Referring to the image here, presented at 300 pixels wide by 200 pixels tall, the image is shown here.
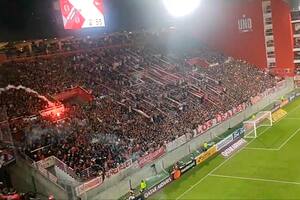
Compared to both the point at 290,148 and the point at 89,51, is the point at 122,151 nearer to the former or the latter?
the point at 290,148

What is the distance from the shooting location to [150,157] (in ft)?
94.5

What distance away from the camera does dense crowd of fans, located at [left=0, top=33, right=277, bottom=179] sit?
27547 mm

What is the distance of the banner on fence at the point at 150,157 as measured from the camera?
27894 millimetres

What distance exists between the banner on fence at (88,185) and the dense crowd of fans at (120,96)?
90 centimetres

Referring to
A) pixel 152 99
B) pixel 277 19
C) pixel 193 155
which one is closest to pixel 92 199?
pixel 193 155

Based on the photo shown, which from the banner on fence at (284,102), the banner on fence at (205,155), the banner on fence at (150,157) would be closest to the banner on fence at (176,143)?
the banner on fence at (150,157)

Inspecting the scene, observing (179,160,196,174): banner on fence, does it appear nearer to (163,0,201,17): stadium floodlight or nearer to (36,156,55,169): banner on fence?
(36,156,55,169): banner on fence

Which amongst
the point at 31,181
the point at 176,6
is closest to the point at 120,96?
the point at 176,6

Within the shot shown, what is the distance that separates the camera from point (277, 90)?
2025 inches

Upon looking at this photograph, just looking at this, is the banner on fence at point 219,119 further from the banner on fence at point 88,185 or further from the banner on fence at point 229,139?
the banner on fence at point 88,185

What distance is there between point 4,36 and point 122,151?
419 inches

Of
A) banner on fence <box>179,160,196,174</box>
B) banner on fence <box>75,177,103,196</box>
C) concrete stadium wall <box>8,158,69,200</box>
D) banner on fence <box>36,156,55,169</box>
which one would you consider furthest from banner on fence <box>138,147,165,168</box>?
concrete stadium wall <box>8,158,69,200</box>

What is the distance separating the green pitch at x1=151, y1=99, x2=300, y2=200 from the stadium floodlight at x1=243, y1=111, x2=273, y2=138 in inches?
50.7

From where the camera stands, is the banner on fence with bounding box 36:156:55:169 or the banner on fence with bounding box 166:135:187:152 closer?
the banner on fence with bounding box 36:156:55:169
